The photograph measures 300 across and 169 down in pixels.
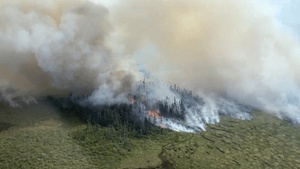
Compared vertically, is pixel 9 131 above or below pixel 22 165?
above

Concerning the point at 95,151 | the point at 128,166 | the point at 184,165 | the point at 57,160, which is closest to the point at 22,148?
the point at 57,160

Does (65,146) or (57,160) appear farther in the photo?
(65,146)

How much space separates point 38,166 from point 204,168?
82.9 metres

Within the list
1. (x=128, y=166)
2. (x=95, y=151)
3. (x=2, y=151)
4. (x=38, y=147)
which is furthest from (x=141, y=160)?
(x=2, y=151)

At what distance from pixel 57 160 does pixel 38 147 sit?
49.7 ft

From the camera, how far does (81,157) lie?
187000 mm

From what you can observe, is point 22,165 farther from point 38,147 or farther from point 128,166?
point 128,166

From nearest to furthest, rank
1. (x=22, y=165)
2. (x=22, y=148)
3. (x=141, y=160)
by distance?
(x=22, y=165), (x=22, y=148), (x=141, y=160)

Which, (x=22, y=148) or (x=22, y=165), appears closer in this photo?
(x=22, y=165)

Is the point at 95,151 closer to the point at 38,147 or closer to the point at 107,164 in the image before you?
the point at 107,164

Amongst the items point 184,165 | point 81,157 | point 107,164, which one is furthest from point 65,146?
point 184,165

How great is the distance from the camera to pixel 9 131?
198375mm

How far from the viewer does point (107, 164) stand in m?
185

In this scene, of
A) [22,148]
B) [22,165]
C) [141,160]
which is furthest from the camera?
[141,160]
